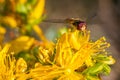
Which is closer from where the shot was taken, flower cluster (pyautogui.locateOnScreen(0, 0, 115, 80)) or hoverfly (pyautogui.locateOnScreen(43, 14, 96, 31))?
flower cluster (pyautogui.locateOnScreen(0, 0, 115, 80))

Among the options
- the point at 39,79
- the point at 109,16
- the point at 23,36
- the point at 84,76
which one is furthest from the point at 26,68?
the point at 109,16

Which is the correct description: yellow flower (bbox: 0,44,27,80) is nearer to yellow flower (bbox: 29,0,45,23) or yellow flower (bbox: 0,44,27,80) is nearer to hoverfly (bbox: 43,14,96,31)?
hoverfly (bbox: 43,14,96,31)

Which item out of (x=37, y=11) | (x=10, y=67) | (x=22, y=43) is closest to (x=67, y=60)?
(x=10, y=67)

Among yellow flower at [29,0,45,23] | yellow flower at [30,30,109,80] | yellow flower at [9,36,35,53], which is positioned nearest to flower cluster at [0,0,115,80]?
yellow flower at [30,30,109,80]

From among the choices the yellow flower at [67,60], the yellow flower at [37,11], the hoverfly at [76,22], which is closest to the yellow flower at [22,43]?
the yellow flower at [37,11]

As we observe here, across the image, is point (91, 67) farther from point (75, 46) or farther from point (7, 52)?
point (7, 52)

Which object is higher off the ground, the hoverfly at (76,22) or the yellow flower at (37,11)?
the yellow flower at (37,11)

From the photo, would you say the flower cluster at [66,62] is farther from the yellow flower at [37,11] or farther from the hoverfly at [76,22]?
the yellow flower at [37,11]
